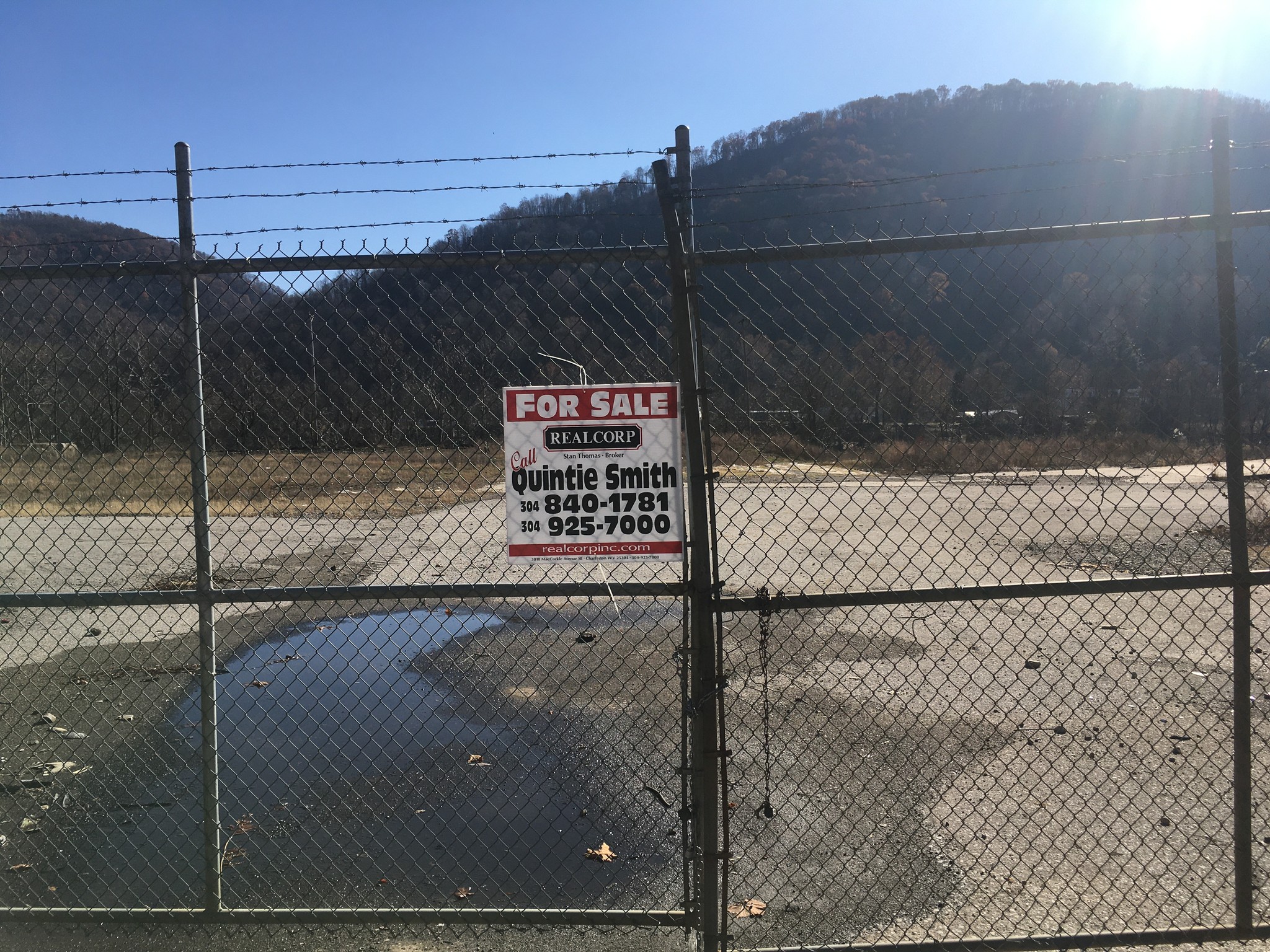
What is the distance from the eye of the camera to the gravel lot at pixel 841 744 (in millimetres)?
3711

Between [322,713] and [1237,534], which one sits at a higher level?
[1237,534]

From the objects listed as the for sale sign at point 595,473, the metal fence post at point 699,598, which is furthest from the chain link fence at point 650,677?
the for sale sign at point 595,473

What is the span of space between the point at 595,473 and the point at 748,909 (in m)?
1.97

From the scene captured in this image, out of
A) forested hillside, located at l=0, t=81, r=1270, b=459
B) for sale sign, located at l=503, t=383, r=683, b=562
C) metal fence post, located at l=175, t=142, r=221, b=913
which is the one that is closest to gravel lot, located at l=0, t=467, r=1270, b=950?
for sale sign, located at l=503, t=383, r=683, b=562

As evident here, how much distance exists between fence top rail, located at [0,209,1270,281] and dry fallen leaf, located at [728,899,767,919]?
2.54m

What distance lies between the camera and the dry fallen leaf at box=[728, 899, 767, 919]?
3670mm

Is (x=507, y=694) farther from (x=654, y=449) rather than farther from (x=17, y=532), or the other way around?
(x=17, y=532)

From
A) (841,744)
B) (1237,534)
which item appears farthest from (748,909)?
(1237,534)

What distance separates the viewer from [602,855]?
169 inches

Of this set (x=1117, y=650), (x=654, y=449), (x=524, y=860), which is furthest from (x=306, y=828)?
(x=1117, y=650)

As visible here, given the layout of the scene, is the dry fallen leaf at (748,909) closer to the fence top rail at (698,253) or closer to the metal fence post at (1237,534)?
the metal fence post at (1237,534)

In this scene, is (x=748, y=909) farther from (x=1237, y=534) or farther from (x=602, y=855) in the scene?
(x=1237, y=534)

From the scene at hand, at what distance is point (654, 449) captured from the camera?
3.07 meters

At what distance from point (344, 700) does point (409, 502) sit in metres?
16.0
